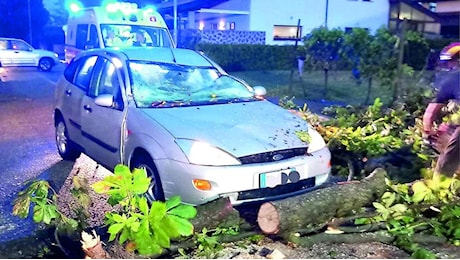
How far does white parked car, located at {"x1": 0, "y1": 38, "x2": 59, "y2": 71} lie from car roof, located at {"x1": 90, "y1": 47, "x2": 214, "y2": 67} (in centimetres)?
607

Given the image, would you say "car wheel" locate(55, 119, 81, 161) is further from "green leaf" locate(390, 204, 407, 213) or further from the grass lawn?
the grass lawn

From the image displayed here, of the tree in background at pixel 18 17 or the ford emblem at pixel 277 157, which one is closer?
the ford emblem at pixel 277 157

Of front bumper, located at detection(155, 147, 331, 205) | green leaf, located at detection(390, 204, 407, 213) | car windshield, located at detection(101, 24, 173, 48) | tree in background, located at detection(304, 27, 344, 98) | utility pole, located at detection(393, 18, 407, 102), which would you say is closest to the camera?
front bumper, located at detection(155, 147, 331, 205)

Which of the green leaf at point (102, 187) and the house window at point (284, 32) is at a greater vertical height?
the house window at point (284, 32)

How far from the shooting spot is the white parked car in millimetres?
10227

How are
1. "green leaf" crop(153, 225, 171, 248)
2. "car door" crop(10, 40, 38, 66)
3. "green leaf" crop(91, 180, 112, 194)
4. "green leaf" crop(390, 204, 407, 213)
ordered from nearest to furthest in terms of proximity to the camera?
"green leaf" crop(153, 225, 171, 248) < "green leaf" crop(91, 180, 112, 194) < "green leaf" crop(390, 204, 407, 213) < "car door" crop(10, 40, 38, 66)

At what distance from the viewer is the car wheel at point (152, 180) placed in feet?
11.5

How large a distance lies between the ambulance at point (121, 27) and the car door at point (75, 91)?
535 cm

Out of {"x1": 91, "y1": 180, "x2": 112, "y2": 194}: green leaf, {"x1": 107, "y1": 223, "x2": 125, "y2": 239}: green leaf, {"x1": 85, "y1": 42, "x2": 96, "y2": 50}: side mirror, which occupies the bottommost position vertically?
{"x1": 107, "y1": 223, "x2": 125, "y2": 239}: green leaf

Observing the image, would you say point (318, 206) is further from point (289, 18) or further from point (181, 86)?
point (289, 18)

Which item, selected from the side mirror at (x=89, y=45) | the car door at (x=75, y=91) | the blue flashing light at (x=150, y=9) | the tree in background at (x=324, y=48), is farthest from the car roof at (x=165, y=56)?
the blue flashing light at (x=150, y=9)

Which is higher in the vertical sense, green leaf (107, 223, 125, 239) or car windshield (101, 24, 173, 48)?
car windshield (101, 24, 173, 48)

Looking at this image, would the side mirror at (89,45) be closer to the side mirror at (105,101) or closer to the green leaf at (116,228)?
the side mirror at (105,101)

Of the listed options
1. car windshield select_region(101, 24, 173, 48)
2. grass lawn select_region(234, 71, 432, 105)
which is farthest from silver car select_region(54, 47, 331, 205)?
car windshield select_region(101, 24, 173, 48)
